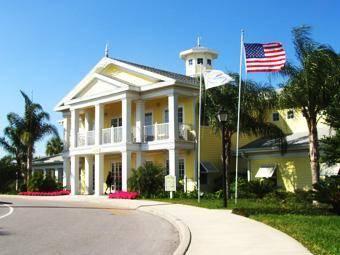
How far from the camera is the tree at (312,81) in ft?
69.2

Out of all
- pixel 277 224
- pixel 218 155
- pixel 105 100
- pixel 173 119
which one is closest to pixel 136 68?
pixel 105 100

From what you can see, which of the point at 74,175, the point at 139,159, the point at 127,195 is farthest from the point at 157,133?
the point at 74,175

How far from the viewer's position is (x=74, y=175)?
117ft

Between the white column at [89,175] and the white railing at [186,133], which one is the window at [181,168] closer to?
the white railing at [186,133]

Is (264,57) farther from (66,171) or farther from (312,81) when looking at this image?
(66,171)

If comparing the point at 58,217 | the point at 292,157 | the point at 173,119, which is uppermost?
the point at 173,119

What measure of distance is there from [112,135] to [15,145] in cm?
1542

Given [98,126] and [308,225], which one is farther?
[98,126]

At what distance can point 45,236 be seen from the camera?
40.8ft

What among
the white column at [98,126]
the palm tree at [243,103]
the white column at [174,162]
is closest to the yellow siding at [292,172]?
the palm tree at [243,103]

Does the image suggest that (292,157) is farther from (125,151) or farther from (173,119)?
(125,151)

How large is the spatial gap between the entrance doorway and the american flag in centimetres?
1716

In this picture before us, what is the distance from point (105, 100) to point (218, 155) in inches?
324

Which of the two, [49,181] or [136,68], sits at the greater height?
[136,68]
